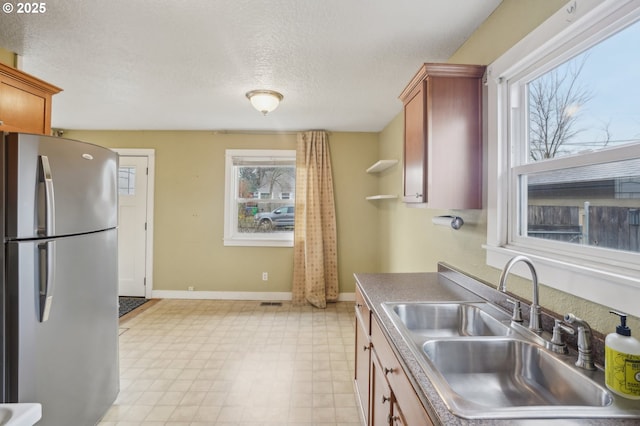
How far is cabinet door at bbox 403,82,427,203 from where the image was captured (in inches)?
70.0

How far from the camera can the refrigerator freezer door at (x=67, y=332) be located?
4.80 feet

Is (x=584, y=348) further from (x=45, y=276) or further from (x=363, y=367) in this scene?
(x=45, y=276)

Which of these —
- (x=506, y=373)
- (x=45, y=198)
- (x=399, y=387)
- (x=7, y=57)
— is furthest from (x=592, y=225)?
(x=7, y=57)

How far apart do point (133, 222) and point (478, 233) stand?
14.5ft

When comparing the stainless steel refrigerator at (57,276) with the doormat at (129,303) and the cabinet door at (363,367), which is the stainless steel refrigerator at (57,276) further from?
the doormat at (129,303)

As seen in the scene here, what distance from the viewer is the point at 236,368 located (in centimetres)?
262

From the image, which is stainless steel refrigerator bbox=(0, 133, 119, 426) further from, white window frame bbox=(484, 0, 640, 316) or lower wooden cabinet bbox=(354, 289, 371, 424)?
white window frame bbox=(484, 0, 640, 316)

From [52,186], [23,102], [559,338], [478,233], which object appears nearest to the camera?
[559,338]

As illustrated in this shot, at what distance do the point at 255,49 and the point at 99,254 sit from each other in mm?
1634

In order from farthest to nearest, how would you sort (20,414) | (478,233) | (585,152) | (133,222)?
(133,222) < (478,233) < (585,152) < (20,414)

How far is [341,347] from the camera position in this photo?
302 cm

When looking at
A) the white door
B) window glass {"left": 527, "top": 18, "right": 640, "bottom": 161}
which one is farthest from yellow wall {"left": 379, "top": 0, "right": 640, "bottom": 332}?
the white door

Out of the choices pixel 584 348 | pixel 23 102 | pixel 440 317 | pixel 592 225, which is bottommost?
pixel 440 317

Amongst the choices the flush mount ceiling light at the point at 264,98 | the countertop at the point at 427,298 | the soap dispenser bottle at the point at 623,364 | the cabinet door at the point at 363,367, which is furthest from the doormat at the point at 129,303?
the soap dispenser bottle at the point at 623,364
